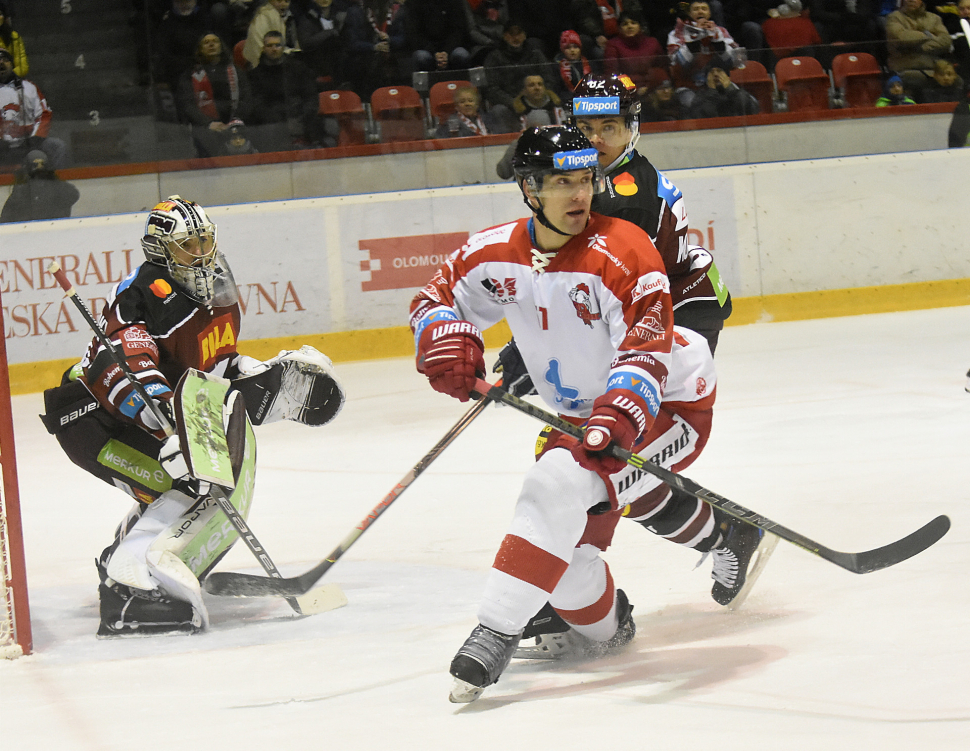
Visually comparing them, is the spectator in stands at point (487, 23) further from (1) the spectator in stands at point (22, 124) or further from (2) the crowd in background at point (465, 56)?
(1) the spectator in stands at point (22, 124)

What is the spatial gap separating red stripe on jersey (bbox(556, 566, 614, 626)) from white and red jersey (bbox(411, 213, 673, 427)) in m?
0.37

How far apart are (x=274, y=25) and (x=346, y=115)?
2.77 ft

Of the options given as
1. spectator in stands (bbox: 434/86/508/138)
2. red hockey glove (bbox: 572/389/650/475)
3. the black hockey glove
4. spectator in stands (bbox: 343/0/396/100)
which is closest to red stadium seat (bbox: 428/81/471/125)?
spectator in stands (bbox: 434/86/508/138)

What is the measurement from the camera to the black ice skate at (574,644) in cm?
258

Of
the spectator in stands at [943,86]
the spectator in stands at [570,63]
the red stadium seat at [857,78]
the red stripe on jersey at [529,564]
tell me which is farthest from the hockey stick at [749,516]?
the spectator in stands at [943,86]

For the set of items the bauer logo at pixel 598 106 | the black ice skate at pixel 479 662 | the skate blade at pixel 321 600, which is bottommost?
the skate blade at pixel 321 600

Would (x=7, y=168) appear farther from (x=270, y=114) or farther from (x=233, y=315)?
(x=233, y=315)

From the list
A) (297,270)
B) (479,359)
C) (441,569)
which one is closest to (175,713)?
(479,359)

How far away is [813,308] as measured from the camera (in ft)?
24.5

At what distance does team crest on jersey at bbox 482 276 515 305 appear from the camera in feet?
8.15

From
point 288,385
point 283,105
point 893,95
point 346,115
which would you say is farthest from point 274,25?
point 288,385

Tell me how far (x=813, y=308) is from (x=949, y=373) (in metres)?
2.05

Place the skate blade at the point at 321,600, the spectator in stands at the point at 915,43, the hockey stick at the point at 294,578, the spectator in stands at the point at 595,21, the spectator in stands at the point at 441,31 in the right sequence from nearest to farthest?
1. the hockey stick at the point at 294,578
2. the skate blade at the point at 321,600
3. the spectator in stands at the point at 915,43
4. the spectator in stands at the point at 441,31
5. the spectator in stands at the point at 595,21

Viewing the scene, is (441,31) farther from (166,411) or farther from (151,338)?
(166,411)
